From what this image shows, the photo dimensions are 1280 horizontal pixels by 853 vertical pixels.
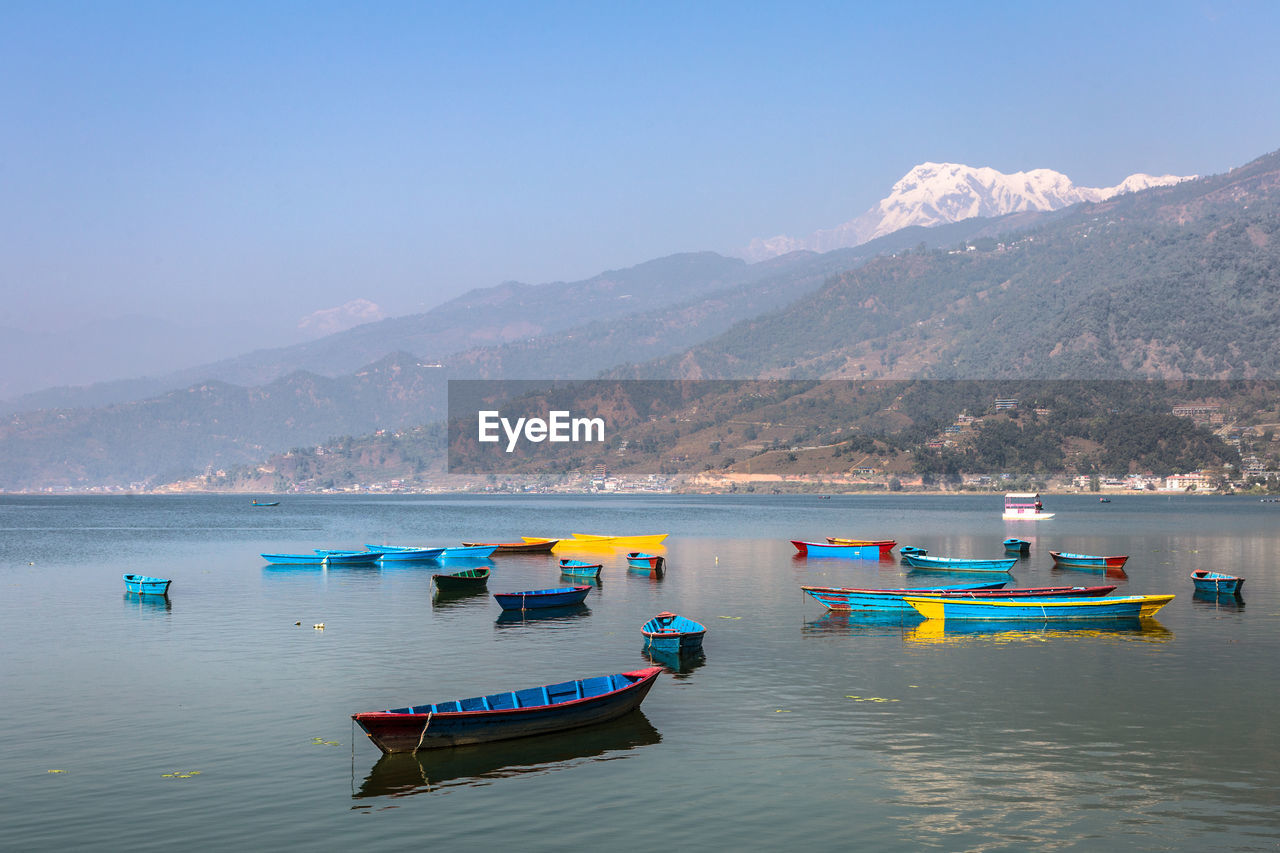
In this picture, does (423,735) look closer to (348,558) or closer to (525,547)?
(348,558)

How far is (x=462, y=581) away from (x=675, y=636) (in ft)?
115

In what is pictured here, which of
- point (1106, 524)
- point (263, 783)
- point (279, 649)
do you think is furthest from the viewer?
point (1106, 524)

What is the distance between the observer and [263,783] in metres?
31.4

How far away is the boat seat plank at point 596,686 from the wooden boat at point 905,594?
2834 cm

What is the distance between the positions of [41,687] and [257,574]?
5295 cm

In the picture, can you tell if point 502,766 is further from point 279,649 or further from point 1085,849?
point 279,649

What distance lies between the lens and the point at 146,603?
75.1 metres

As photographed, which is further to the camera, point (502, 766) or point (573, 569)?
point (573, 569)

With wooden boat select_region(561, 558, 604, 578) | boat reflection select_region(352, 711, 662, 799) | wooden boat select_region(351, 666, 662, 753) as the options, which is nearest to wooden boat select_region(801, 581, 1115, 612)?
wooden boat select_region(561, 558, 604, 578)

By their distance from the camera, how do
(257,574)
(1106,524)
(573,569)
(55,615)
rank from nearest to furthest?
1. (55,615)
2. (573,569)
3. (257,574)
4. (1106,524)

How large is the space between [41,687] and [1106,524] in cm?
16686

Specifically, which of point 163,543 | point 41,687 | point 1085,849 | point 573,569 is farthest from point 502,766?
point 163,543

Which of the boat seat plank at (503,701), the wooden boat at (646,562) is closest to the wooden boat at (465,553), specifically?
the wooden boat at (646,562)

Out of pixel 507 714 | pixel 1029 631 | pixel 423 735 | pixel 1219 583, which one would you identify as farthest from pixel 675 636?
pixel 1219 583
